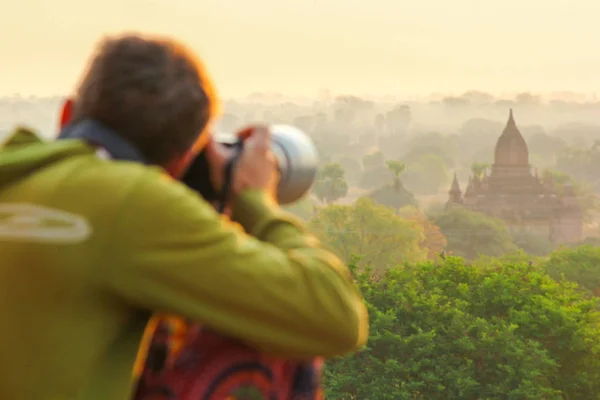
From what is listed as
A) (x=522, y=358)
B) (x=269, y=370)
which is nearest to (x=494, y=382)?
(x=522, y=358)

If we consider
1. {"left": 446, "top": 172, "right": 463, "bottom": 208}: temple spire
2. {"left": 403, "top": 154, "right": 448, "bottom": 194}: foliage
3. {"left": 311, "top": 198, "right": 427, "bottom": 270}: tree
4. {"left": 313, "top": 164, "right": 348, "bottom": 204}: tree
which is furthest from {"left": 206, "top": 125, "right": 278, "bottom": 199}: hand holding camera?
{"left": 403, "top": 154, "right": 448, "bottom": 194}: foliage

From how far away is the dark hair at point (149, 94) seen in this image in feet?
4.95

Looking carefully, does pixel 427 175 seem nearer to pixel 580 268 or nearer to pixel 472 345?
pixel 580 268

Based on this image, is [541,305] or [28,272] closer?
[28,272]

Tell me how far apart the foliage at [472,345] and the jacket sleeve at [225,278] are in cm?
1844

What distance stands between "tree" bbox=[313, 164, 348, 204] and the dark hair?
85.6m

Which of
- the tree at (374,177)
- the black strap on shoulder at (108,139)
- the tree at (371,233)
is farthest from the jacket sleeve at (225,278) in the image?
the tree at (374,177)

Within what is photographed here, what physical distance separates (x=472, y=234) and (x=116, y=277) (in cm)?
5785

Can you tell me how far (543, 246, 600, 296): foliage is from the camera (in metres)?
37.0

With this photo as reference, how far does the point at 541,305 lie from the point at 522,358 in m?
2.05

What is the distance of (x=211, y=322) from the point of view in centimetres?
147

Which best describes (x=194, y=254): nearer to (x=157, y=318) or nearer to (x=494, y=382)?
(x=157, y=318)

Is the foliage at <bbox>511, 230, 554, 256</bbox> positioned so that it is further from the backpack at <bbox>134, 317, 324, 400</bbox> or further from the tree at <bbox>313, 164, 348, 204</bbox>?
the backpack at <bbox>134, 317, 324, 400</bbox>

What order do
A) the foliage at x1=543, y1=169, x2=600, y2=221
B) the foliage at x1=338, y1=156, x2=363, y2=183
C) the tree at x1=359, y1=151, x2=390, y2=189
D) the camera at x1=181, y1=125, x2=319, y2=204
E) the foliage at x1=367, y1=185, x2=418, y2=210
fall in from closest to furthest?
1. the camera at x1=181, y1=125, x2=319, y2=204
2. the foliage at x1=543, y1=169, x2=600, y2=221
3. the foliage at x1=367, y1=185, x2=418, y2=210
4. the tree at x1=359, y1=151, x2=390, y2=189
5. the foliage at x1=338, y1=156, x2=363, y2=183
